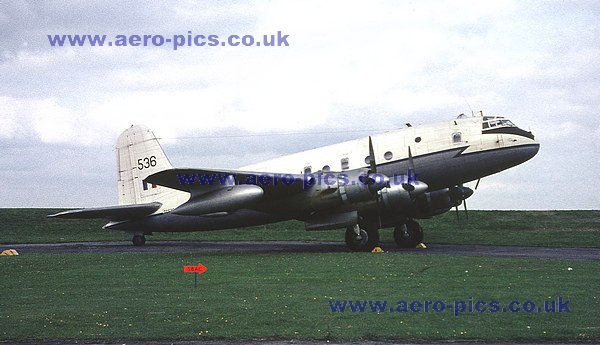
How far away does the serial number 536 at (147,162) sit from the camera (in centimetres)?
3281

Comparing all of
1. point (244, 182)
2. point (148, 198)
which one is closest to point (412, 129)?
point (244, 182)

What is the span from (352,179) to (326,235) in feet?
57.6

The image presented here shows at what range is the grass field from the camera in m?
11.0

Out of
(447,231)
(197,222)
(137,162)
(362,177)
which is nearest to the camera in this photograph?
(362,177)

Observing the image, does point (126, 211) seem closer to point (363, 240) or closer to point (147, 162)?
point (147, 162)

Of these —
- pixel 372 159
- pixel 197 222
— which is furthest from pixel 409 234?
pixel 197 222

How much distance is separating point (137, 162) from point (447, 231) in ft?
65.0

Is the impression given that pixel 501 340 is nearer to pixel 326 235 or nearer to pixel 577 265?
pixel 577 265

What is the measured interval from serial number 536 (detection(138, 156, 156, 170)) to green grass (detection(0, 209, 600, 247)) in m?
9.94

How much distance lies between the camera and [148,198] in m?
32.4

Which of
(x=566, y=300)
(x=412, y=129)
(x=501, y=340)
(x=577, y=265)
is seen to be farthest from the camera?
(x=412, y=129)

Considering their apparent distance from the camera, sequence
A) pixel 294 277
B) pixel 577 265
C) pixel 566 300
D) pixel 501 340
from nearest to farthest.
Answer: pixel 501 340, pixel 566 300, pixel 294 277, pixel 577 265

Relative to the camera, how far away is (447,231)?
1640 inches

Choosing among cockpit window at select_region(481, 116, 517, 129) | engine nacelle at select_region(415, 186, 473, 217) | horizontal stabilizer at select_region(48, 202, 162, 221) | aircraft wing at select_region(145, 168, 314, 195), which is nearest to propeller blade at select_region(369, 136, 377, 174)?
aircraft wing at select_region(145, 168, 314, 195)
